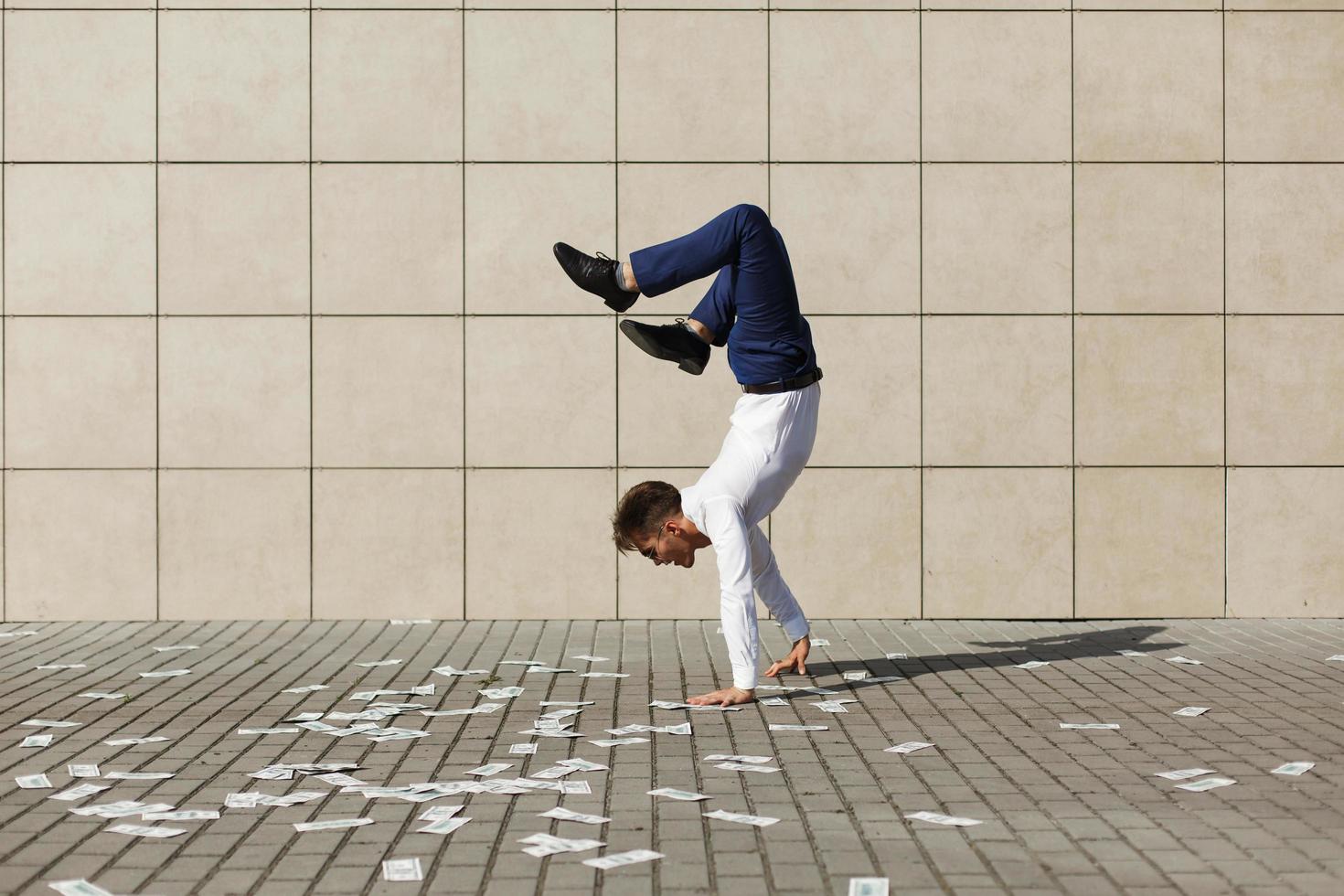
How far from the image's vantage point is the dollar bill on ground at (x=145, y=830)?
4.50 meters

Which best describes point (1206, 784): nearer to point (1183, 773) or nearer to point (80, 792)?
point (1183, 773)

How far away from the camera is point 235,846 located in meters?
4.38

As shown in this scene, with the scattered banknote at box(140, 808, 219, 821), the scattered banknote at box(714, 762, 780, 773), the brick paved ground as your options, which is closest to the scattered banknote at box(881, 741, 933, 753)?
the brick paved ground

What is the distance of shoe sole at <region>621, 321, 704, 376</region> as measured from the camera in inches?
266

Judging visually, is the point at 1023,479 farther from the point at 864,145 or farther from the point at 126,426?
the point at 126,426

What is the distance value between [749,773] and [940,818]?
0.91 meters

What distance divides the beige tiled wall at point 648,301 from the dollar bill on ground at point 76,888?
6146 millimetres

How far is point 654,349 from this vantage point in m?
6.98

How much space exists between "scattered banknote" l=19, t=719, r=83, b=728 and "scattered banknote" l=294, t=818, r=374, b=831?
7.42 feet

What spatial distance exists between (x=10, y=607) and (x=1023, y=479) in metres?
7.30

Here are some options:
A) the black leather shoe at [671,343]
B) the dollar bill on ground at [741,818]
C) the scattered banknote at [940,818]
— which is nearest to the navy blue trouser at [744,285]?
the black leather shoe at [671,343]

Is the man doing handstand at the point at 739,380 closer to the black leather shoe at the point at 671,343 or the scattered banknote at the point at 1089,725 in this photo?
the black leather shoe at the point at 671,343

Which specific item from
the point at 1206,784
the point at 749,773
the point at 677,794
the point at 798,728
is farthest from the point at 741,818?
the point at 1206,784

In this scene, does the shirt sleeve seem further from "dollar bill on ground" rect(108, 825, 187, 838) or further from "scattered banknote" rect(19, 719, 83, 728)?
"scattered banknote" rect(19, 719, 83, 728)
